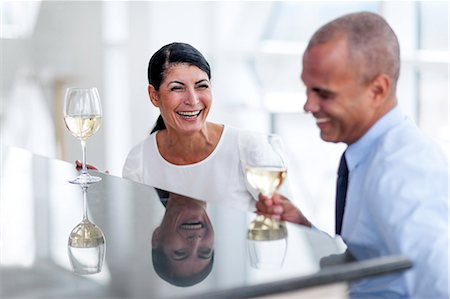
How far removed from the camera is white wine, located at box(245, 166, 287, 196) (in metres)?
1.98

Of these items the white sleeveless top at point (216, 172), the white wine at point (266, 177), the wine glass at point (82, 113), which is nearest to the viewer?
the white wine at point (266, 177)

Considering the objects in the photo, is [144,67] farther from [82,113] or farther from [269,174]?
[269,174]

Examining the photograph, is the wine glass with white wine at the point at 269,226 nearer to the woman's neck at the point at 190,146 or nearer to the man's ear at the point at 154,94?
the woman's neck at the point at 190,146

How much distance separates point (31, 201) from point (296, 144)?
524 centimetres

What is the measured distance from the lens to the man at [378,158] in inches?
66.3

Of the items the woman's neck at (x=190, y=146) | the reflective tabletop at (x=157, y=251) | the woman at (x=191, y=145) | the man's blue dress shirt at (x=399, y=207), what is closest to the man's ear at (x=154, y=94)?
the woman at (x=191, y=145)

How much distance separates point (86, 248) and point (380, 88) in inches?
29.1

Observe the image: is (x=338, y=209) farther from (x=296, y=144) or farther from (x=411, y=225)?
(x=296, y=144)

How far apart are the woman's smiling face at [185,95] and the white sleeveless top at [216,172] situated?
14 centimetres

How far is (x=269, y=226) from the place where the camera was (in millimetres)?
1905

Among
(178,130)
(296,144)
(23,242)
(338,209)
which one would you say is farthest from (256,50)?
(23,242)

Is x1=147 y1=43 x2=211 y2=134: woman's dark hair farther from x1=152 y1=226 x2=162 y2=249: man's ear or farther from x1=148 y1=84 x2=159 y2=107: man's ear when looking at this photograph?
x1=152 y1=226 x2=162 y2=249: man's ear

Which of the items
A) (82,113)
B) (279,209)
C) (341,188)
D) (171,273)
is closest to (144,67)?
(82,113)

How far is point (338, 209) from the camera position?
2.35 m
